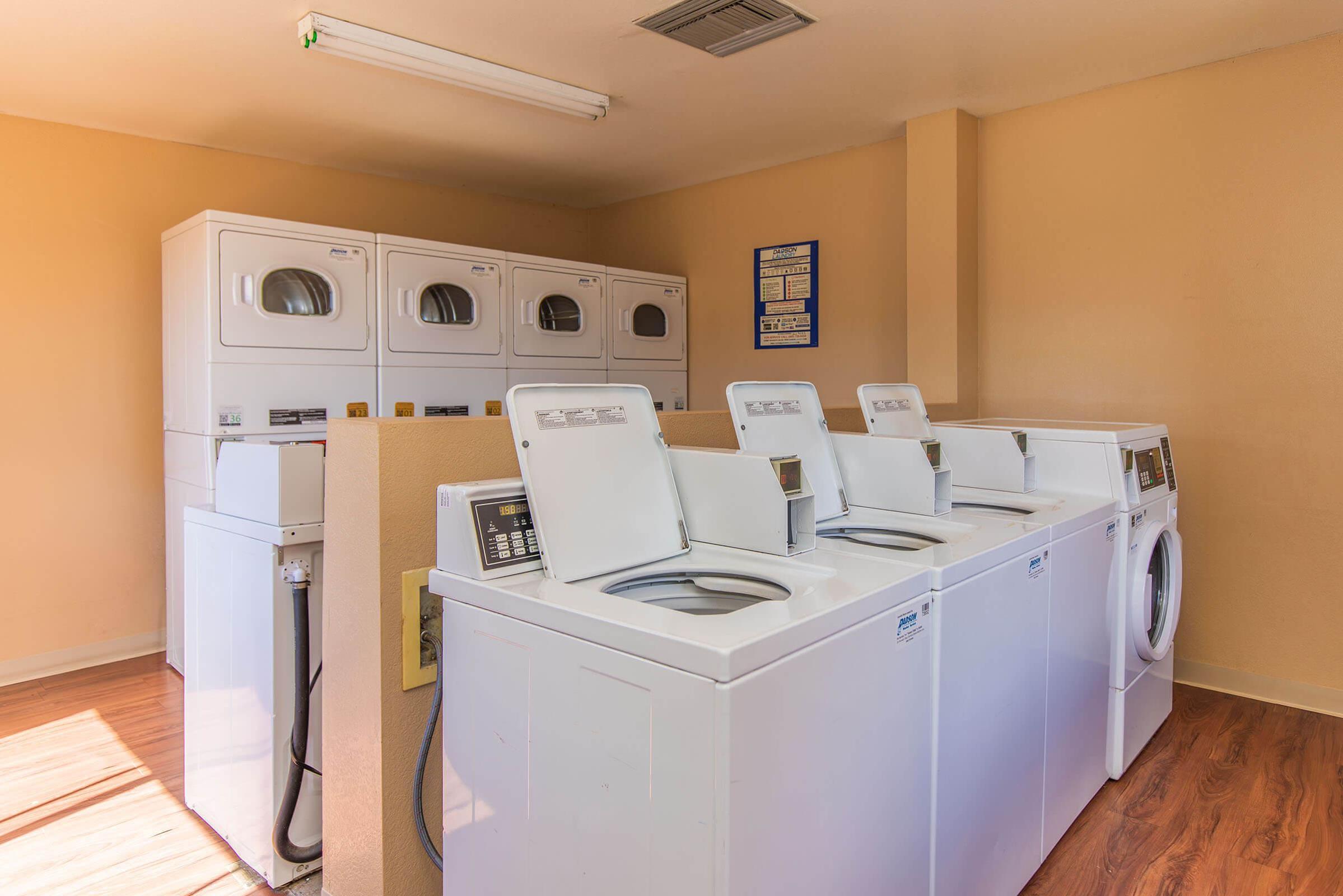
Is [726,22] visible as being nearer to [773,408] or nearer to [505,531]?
[773,408]

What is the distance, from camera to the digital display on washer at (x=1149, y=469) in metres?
2.65

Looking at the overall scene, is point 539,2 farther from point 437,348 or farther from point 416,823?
point 416,823

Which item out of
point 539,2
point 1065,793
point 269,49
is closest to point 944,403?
point 1065,793

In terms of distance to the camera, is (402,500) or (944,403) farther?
(944,403)

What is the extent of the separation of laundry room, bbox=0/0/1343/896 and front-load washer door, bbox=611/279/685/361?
2cm

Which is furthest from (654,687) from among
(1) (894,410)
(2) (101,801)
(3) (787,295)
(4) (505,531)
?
(3) (787,295)

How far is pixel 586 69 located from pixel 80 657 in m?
3.60

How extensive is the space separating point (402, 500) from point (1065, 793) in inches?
75.6

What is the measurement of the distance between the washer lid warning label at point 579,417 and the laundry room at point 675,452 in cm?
2

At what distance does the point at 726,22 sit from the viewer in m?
2.85

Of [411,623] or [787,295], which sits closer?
[411,623]

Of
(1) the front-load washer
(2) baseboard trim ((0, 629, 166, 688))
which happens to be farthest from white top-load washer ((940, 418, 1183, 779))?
(2) baseboard trim ((0, 629, 166, 688))

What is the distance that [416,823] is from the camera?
1717mm

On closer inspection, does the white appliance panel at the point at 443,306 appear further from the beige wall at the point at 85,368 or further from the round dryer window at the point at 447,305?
the beige wall at the point at 85,368
